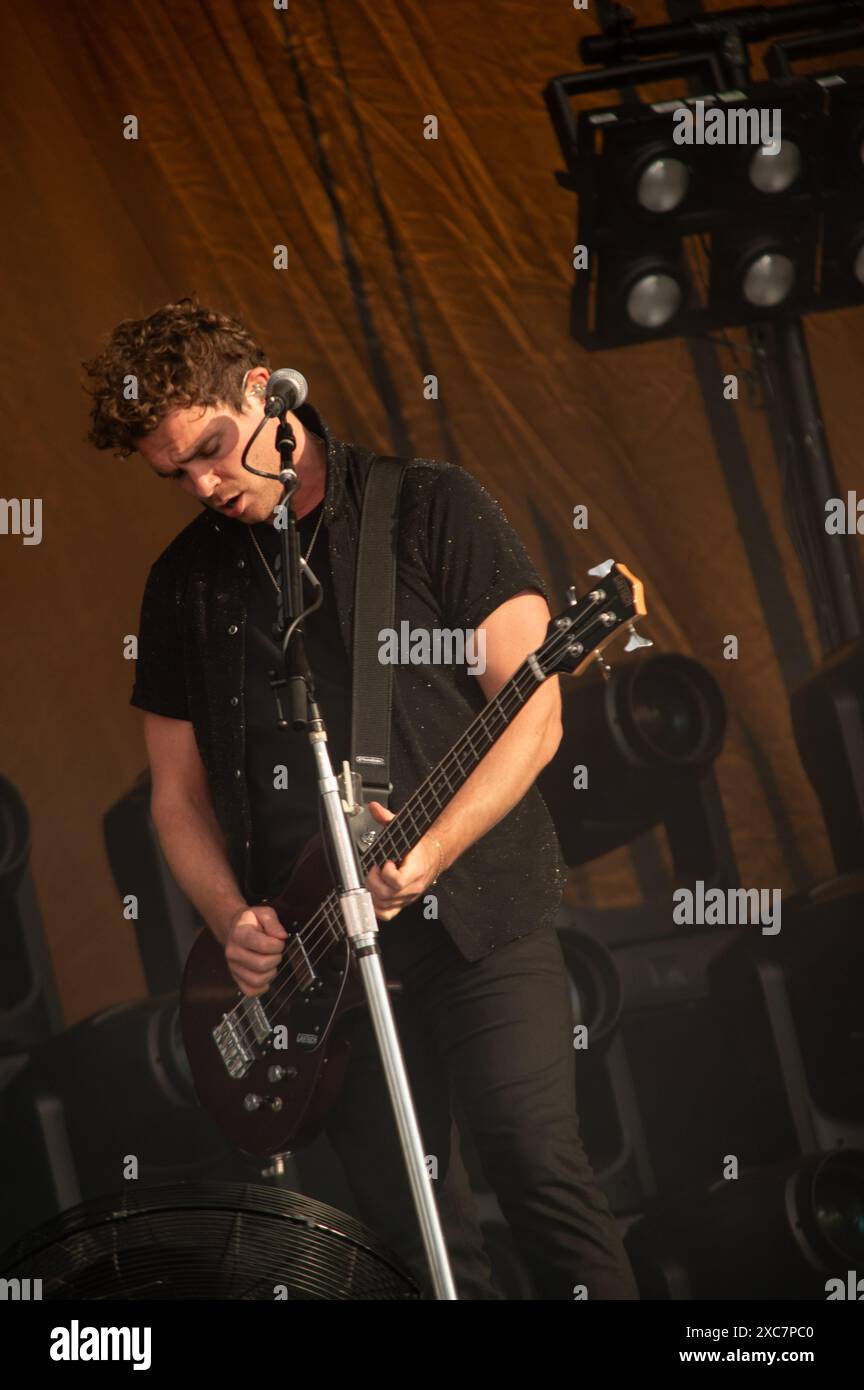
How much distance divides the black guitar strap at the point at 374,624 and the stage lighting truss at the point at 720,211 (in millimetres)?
916

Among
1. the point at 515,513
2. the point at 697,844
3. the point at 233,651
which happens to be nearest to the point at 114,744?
the point at 233,651

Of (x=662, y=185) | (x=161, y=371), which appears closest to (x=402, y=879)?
(x=161, y=371)

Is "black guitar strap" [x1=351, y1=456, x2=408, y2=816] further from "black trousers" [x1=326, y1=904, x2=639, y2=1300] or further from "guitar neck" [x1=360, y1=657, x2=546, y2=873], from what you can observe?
"black trousers" [x1=326, y1=904, x2=639, y2=1300]

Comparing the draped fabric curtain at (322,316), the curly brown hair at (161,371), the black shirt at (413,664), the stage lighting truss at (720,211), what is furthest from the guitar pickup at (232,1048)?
the stage lighting truss at (720,211)

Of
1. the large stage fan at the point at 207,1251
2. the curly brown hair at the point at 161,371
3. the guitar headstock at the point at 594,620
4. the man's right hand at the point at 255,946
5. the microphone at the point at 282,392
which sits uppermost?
the curly brown hair at the point at 161,371

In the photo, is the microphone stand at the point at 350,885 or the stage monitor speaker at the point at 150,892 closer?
the microphone stand at the point at 350,885

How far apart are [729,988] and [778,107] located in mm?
1871

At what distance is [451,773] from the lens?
2314 mm

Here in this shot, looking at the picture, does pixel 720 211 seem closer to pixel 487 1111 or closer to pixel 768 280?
pixel 768 280

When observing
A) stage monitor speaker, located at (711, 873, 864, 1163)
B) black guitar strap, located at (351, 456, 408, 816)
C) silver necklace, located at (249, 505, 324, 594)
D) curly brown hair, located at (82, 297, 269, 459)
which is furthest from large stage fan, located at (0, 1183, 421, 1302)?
stage monitor speaker, located at (711, 873, 864, 1163)

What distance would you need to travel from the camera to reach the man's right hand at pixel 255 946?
7.84 ft

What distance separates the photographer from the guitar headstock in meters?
2.14

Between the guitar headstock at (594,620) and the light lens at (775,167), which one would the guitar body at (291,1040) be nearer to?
the guitar headstock at (594,620)
